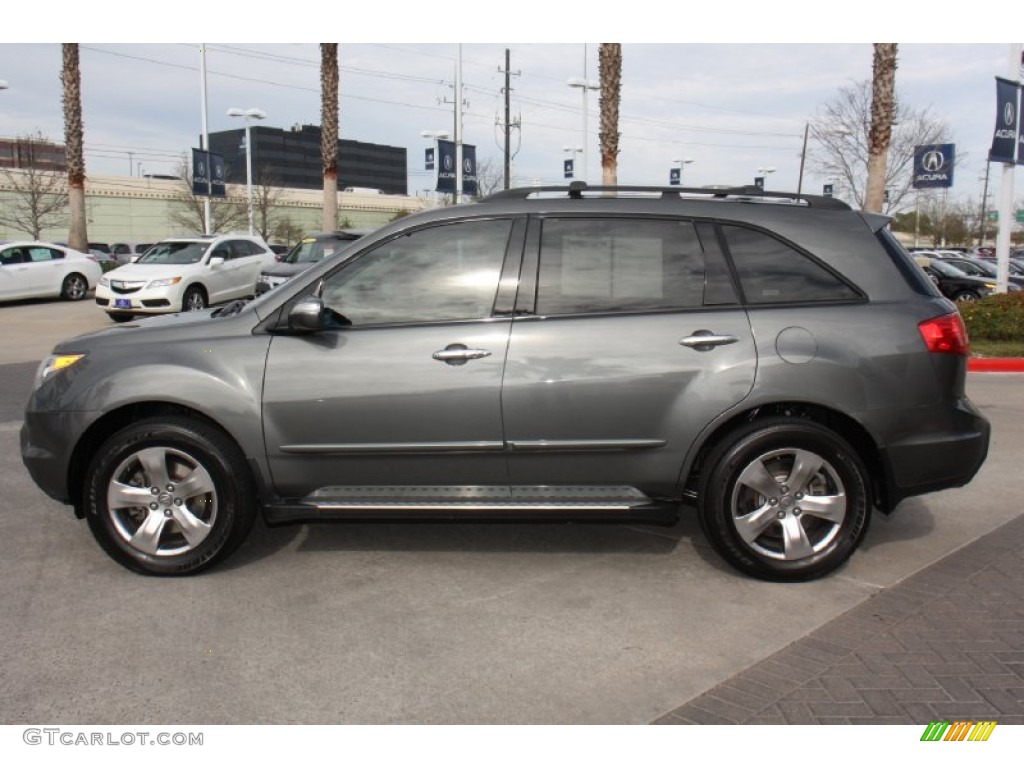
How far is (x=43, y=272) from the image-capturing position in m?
20.9

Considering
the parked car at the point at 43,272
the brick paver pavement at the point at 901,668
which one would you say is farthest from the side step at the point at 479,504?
the parked car at the point at 43,272

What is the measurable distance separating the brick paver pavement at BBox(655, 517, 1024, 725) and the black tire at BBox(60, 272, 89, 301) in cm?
2171

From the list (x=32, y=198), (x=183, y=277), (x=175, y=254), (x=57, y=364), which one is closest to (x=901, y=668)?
(x=57, y=364)

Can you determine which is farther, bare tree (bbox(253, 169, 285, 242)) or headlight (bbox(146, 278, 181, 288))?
bare tree (bbox(253, 169, 285, 242))

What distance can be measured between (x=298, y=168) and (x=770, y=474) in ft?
334

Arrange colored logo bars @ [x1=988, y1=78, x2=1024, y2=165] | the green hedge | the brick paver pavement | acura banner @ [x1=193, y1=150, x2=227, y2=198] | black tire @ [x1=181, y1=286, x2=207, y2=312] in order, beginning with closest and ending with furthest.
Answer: the brick paver pavement
the green hedge
colored logo bars @ [x1=988, y1=78, x2=1024, y2=165]
black tire @ [x1=181, y1=286, x2=207, y2=312]
acura banner @ [x1=193, y1=150, x2=227, y2=198]

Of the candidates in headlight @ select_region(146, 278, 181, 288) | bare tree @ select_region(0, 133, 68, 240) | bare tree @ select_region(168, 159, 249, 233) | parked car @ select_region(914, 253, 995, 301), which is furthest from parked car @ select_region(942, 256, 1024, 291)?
bare tree @ select_region(0, 133, 68, 240)

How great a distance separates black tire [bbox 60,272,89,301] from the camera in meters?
21.6

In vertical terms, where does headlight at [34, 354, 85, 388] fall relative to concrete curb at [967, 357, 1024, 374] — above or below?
above

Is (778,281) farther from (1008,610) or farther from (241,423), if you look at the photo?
(241,423)

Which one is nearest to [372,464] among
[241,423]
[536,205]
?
[241,423]

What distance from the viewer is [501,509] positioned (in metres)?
4.18

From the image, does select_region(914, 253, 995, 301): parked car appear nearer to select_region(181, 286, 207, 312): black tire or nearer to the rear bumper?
select_region(181, 286, 207, 312): black tire

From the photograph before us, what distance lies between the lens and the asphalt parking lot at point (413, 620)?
317 centimetres
